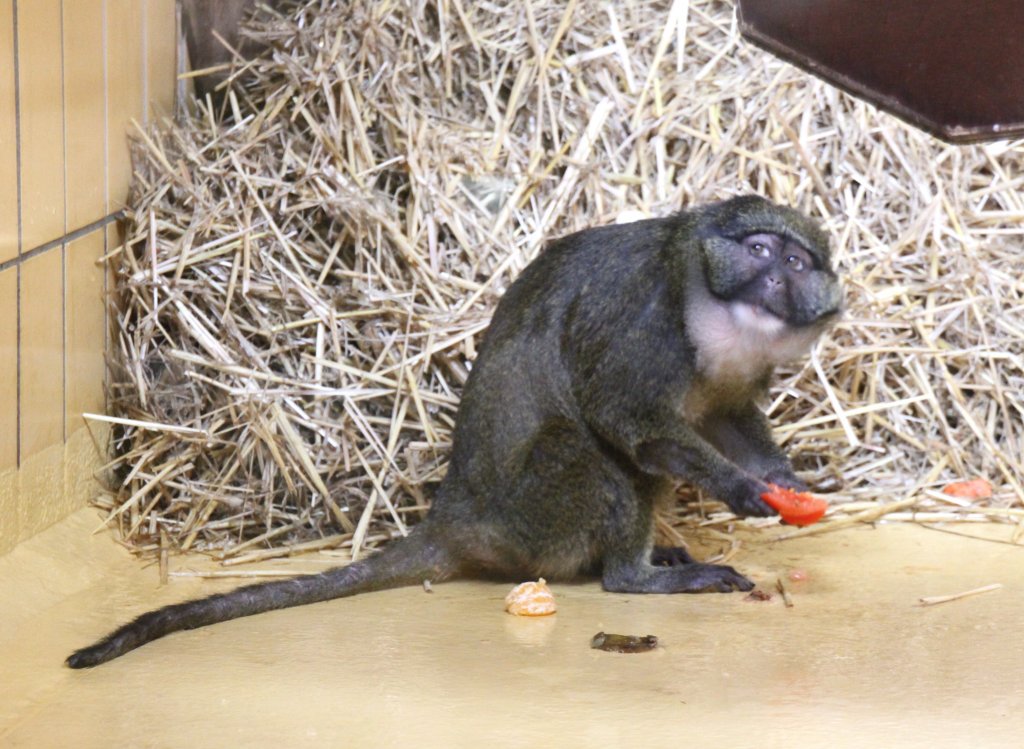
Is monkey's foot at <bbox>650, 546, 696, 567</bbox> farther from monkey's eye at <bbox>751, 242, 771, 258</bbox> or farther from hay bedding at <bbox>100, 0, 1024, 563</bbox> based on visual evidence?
monkey's eye at <bbox>751, 242, 771, 258</bbox>

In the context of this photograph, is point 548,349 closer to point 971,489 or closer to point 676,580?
point 676,580

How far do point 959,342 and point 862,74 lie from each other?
2789 mm

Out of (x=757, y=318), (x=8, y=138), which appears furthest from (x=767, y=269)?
(x=8, y=138)

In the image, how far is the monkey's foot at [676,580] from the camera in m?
4.23

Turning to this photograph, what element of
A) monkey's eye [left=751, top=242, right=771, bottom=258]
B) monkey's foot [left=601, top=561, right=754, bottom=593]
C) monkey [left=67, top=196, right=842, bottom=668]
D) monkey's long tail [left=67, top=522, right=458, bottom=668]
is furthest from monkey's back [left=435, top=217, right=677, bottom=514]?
monkey's foot [left=601, top=561, right=754, bottom=593]

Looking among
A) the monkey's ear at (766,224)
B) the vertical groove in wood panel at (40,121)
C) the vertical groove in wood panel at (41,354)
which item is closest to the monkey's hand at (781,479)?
the monkey's ear at (766,224)

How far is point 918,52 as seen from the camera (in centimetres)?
270

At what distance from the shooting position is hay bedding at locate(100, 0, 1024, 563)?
15.8 ft

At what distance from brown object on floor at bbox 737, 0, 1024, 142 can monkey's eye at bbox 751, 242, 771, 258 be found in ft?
3.85

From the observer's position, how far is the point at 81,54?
4.55 meters

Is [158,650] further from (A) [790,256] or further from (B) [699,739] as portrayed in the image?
(A) [790,256]

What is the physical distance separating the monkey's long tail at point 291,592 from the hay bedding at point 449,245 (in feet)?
1.32

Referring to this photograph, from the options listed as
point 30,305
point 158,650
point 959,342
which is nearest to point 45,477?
point 30,305

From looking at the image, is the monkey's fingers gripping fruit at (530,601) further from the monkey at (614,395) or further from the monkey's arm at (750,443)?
the monkey's arm at (750,443)
